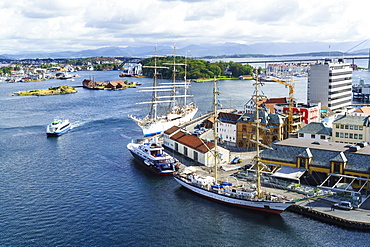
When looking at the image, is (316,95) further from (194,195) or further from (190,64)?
(190,64)

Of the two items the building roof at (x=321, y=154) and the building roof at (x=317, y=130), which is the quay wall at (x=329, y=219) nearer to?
the building roof at (x=321, y=154)

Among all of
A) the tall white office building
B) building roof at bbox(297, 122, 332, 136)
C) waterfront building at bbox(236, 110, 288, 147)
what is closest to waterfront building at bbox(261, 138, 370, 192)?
building roof at bbox(297, 122, 332, 136)

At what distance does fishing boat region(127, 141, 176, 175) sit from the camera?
3316cm

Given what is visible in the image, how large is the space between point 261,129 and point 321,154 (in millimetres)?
9446

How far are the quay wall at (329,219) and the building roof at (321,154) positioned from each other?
16.2 feet

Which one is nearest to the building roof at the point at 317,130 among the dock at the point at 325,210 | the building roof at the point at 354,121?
the building roof at the point at 354,121

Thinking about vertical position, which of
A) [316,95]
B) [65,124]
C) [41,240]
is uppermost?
[316,95]

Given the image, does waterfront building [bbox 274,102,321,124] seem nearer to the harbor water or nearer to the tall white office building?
the tall white office building

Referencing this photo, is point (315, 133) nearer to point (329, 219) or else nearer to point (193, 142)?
point (193, 142)

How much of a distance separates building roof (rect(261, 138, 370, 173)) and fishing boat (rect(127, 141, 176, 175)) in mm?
7924

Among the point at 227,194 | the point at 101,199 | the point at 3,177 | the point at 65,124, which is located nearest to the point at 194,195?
the point at 227,194

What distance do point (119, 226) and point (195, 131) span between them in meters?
22.3

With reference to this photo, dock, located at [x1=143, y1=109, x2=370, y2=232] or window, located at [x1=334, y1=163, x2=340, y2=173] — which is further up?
window, located at [x1=334, y1=163, x2=340, y2=173]

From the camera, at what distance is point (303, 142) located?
1254 inches
